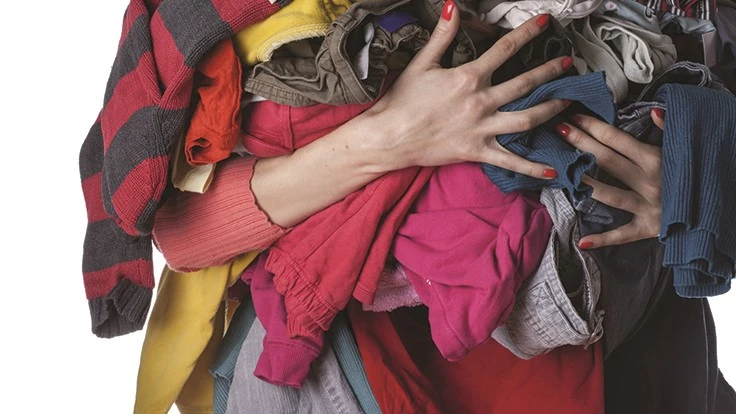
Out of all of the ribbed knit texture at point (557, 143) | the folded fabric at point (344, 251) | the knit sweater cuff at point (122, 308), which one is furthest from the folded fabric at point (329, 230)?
the knit sweater cuff at point (122, 308)

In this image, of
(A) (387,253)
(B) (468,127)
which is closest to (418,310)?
(A) (387,253)

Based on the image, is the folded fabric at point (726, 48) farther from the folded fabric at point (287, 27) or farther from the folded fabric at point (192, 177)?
the folded fabric at point (192, 177)

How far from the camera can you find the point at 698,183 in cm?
107

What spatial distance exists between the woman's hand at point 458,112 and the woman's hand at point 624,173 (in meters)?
0.05

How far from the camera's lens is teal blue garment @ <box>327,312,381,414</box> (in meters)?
1.22

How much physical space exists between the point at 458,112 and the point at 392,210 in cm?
14

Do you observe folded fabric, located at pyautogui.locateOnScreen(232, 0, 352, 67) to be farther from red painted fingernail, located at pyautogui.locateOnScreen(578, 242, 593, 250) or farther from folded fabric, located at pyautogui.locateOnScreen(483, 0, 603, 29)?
red painted fingernail, located at pyautogui.locateOnScreen(578, 242, 593, 250)

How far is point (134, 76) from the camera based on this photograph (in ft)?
3.78

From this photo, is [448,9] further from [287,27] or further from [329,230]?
[329,230]

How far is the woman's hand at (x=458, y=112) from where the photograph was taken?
110cm

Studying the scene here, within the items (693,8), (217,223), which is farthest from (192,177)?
(693,8)

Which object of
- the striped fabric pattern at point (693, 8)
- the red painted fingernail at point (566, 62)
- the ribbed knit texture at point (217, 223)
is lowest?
the ribbed knit texture at point (217, 223)

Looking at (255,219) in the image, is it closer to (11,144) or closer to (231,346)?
(231,346)

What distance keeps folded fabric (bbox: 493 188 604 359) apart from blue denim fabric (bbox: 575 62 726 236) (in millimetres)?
28
